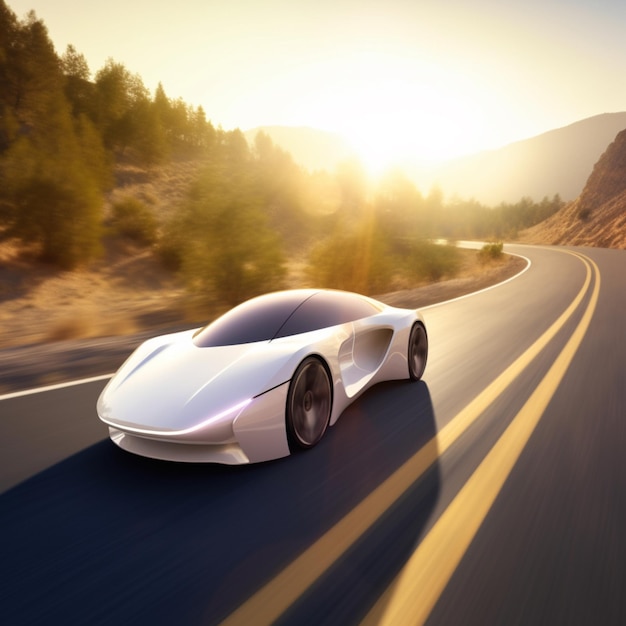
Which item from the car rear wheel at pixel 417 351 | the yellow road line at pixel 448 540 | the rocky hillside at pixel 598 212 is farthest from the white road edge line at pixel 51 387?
the rocky hillside at pixel 598 212

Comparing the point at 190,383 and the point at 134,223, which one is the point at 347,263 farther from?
the point at 134,223

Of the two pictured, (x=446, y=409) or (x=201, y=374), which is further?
(x=446, y=409)

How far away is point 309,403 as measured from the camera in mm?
3920

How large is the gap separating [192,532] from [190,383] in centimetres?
110

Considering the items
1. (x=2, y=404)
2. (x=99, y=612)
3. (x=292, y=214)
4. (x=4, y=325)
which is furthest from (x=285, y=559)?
(x=292, y=214)

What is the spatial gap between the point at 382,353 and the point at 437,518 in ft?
7.42

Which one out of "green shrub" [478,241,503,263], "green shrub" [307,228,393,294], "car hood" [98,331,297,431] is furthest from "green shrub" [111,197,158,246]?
"car hood" [98,331,297,431]

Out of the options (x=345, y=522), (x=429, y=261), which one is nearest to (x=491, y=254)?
(x=429, y=261)

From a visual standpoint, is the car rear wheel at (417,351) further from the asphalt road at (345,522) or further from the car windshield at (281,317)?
the car windshield at (281,317)

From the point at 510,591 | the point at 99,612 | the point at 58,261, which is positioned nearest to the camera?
the point at 99,612

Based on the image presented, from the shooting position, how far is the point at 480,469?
11.5 feet

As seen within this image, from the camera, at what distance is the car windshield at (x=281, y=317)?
14.1 feet

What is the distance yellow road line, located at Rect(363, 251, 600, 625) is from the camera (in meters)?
2.17

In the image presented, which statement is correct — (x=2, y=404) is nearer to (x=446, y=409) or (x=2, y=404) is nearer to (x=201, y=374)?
(x=201, y=374)
